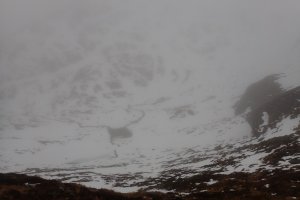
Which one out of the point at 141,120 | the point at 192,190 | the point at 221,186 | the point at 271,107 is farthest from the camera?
the point at 141,120

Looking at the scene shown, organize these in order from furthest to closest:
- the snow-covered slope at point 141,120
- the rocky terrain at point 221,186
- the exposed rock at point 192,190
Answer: the snow-covered slope at point 141,120 → the rocky terrain at point 221,186 → the exposed rock at point 192,190

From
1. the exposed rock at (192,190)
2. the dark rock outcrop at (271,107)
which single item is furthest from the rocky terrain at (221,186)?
the dark rock outcrop at (271,107)

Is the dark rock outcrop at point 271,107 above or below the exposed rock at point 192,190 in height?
above

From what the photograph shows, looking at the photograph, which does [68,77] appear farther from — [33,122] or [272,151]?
[272,151]

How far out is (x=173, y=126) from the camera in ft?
380

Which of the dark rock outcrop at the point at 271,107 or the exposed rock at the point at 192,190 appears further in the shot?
the dark rock outcrop at the point at 271,107

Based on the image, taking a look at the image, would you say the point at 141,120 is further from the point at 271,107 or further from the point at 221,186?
the point at 221,186

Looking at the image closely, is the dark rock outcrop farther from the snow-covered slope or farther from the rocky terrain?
the rocky terrain

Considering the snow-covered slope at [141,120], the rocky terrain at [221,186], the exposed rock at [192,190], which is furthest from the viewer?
the snow-covered slope at [141,120]

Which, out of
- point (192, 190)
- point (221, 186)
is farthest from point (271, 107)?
point (192, 190)

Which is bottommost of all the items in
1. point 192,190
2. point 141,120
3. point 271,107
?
point 192,190

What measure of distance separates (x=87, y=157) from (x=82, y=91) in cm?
7940

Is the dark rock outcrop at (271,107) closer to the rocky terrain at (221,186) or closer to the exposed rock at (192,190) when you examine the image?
the rocky terrain at (221,186)

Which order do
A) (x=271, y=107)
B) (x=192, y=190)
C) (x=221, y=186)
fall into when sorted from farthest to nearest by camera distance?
(x=271, y=107), (x=192, y=190), (x=221, y=186)
